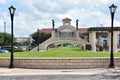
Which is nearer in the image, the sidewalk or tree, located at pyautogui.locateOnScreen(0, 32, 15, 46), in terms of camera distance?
the sidewalk

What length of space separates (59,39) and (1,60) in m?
63.6

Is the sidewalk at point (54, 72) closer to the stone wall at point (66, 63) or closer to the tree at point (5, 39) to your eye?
the stone wall at point (66, 63)

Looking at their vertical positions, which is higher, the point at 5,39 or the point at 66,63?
the point at 5,39

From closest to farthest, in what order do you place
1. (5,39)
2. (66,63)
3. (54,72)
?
(54,72)
(66,63)
(5,39)

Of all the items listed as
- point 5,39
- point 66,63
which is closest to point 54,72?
point 66,63

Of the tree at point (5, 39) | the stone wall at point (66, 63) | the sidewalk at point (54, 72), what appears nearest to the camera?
the sidewalk at point (54, 72)

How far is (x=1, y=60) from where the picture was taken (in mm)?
26141

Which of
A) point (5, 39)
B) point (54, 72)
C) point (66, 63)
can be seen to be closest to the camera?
point (54, 72)

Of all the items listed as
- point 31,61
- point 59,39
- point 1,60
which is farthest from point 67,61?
point 59,39

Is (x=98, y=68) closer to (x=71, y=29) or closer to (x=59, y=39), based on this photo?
(x=59, y=39)

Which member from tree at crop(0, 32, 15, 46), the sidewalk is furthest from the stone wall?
tree at crop(0, 32, 15, 46)

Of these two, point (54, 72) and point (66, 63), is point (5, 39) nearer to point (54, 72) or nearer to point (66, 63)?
point (66, 63)

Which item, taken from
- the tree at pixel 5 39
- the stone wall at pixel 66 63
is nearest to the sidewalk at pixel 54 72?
the stone wall at pixel 66 63

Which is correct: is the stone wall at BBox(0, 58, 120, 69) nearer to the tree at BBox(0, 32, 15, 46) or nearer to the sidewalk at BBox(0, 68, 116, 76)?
the sidewalk at BBox(0, 68, 116, 76)
